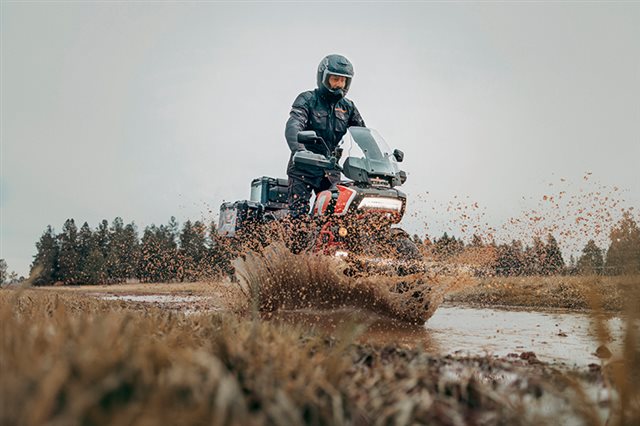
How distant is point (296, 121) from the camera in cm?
865

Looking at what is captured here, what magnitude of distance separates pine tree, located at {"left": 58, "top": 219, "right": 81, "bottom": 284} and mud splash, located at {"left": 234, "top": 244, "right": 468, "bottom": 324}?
48.4 m

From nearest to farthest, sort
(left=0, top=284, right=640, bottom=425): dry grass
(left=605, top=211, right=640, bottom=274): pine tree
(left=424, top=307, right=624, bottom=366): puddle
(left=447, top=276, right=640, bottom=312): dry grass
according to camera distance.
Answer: (left=0, top=284, right=640, bottom=425): dry grass
(left=605, top=211, right=640, bottom=274): pine tree
(left=424, top=307, right=624, bottom=366): puddle
(left=447, top=276, right=640, bottom=312): dry grass

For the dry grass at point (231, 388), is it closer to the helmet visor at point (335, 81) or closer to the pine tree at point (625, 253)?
the pine tree at point (625, 253)

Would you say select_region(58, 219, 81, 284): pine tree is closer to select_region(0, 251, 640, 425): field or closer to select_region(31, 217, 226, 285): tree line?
select_region(31, 217, 226, 285): tree line

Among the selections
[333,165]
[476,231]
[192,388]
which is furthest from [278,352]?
[476,231]

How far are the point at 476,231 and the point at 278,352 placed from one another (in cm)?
576

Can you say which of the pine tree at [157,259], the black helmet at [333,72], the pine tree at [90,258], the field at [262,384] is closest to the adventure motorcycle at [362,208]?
the black helmet at [333,72]

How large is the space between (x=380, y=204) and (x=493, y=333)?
6.72 ft

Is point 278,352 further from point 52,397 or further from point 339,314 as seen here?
point 339,314

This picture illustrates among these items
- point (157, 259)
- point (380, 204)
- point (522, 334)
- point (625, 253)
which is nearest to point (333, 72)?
point (380, 204)

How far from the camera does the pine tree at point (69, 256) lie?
51906 mm

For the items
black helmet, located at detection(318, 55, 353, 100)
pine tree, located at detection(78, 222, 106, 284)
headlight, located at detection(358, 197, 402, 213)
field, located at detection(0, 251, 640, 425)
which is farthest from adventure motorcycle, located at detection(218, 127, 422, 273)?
pine tree, located at detection(78, 222, 106, 284)

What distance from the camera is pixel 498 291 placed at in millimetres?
10781

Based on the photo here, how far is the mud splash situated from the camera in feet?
21.3
